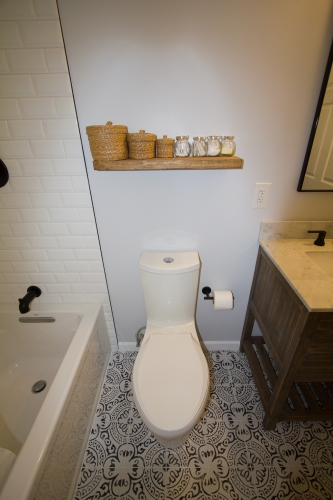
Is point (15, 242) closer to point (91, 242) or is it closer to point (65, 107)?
point (91, 242)

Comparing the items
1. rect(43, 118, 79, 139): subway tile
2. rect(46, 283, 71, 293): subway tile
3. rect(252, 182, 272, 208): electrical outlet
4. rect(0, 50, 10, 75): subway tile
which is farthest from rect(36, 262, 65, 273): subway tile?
rect(252, 182, 272, 208): electrical outlet

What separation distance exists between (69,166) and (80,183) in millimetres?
91

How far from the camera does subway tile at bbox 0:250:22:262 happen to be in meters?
1.33

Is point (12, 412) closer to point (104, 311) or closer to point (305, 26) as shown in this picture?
point (104, 311)

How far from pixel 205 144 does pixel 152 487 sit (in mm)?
1615

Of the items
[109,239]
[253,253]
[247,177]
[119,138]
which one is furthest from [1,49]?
[253,253]

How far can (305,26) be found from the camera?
899 millimetres

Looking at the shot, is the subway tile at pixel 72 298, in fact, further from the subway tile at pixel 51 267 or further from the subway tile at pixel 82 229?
the subway tile at pixel 82 229

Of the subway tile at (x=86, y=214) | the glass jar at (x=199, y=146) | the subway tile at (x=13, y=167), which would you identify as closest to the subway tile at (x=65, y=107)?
the subway tile at (x=13, y=167)

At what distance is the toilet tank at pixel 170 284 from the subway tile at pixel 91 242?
276 millimetres

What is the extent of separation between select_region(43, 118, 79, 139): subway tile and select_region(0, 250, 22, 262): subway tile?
27.8 inches

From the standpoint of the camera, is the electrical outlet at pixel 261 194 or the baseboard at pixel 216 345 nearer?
the electrical outlet at pixel 261 194

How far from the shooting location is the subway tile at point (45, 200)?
117cm

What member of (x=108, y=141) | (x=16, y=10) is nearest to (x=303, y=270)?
(x=108, y=141)
